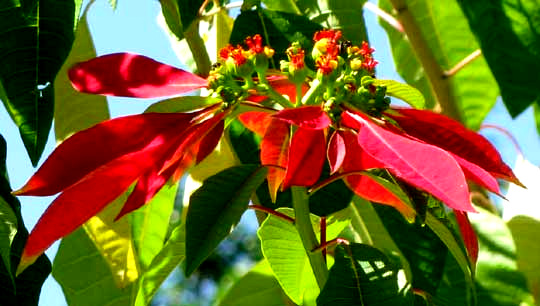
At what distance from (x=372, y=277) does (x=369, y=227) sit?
33cm

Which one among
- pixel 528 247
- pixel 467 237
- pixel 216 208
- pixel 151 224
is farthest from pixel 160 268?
pixel 528 247

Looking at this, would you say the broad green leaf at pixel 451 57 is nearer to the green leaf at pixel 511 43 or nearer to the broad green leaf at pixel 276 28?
the broad green leaf at pixel 276 28

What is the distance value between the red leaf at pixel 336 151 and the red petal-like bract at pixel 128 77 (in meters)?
0.13

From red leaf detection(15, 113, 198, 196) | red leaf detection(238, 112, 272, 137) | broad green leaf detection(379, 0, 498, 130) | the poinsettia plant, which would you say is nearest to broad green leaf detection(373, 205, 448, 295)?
the poinsettia plant

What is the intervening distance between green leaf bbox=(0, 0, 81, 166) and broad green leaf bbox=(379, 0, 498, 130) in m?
0.51

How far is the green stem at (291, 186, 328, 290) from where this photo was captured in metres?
0.75

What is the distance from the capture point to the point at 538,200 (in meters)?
→ 1.26

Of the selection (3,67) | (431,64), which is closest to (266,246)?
(3,67)

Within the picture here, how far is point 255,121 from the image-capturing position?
87 centimetres

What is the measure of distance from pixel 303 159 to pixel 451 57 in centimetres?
67

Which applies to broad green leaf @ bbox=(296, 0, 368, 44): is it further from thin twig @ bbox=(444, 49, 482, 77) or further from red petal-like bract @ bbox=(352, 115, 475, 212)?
red petal-like bract @ bbox=(352, 115, 475, 212)

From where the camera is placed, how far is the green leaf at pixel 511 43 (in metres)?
0.77

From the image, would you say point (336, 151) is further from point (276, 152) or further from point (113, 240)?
point (113, 240)

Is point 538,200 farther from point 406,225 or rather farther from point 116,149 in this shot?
point 116,149
